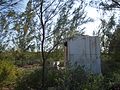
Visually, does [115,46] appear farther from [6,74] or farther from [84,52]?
[6,74]

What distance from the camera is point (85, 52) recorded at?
746 inches

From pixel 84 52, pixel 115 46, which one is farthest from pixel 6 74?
pixel 115 46

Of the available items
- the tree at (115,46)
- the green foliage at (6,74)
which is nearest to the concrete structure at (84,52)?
the green foliage at (6,74)

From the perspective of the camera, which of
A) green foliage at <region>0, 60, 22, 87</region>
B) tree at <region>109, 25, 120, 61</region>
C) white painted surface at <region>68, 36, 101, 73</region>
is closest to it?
white painted surface at <region>68, 36, 101, 73</region>

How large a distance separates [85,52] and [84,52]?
0.07m

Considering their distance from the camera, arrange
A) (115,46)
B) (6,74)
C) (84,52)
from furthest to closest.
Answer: (115,46) < (84,52) < (6,74)

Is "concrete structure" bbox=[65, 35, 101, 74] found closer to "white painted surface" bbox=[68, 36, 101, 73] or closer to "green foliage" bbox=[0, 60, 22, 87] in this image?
"white painted surface" bbox=[68, 36, 101, 73]

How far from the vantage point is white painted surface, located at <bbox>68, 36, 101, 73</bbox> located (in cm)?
1817

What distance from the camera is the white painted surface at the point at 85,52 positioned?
18166 mm

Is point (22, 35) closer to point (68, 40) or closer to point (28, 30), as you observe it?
point (28, 30)

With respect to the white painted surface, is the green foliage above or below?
below

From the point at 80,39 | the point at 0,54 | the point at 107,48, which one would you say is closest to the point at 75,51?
the point at 80,39

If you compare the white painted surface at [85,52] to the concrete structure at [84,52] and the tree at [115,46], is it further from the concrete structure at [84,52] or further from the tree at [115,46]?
the tree at [115,46]

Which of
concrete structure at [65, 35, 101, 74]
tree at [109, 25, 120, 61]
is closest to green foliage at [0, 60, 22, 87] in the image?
concrete structure at [65, 35, 101, 74]
